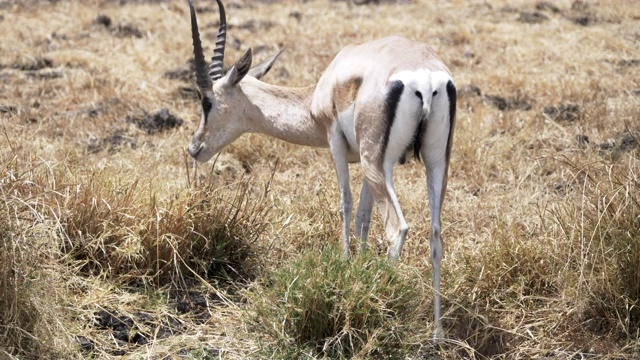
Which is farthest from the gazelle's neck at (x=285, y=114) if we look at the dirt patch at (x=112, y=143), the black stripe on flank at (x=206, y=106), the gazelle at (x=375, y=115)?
the dirt patch at (x=112, y=143)

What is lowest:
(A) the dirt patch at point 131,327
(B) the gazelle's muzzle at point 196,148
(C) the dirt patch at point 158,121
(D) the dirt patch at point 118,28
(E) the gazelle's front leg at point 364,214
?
(D) the dirt patch at point 118,28

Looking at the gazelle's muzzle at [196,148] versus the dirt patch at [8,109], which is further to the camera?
the dirt patch at [8,109]

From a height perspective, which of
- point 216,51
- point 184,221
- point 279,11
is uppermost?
point 216,51

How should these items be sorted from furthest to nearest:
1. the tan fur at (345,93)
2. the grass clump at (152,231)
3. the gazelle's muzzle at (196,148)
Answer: the gazelle's muzzle at (196,148), the grass clump at (152,231), the tan fur at (345,93)

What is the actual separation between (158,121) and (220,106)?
2.63m

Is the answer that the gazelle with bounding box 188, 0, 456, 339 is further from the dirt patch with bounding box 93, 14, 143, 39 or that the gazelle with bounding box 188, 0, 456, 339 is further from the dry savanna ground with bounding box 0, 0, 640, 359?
the dirt patch with bounding box 93, 14, 143, 39

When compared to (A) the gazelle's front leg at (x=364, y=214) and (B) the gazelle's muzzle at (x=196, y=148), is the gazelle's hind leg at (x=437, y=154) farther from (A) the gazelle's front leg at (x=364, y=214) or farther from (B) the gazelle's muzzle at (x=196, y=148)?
(B) the gazelle's muzzle at (x=196, y=148)

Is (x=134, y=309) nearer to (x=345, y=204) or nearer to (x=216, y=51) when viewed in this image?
(x=345, y=204)

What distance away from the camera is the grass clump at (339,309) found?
13.6ft

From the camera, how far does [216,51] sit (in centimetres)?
593

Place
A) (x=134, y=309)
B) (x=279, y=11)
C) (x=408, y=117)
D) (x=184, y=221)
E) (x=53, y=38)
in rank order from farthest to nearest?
(x=279, y=11) → (x=53, y=38) → (x=184, y=221) → (x=134, y=309) → (x=408, y=117)

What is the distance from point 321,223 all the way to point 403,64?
1.50 meters

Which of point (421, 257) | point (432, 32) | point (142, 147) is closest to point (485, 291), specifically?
point (421, 257)

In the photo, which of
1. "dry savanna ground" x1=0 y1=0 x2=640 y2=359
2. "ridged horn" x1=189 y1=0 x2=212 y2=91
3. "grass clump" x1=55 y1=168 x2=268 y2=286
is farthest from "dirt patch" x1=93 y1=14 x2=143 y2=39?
"grass clump" x1=55 y1=168 x2=268 y2=286
